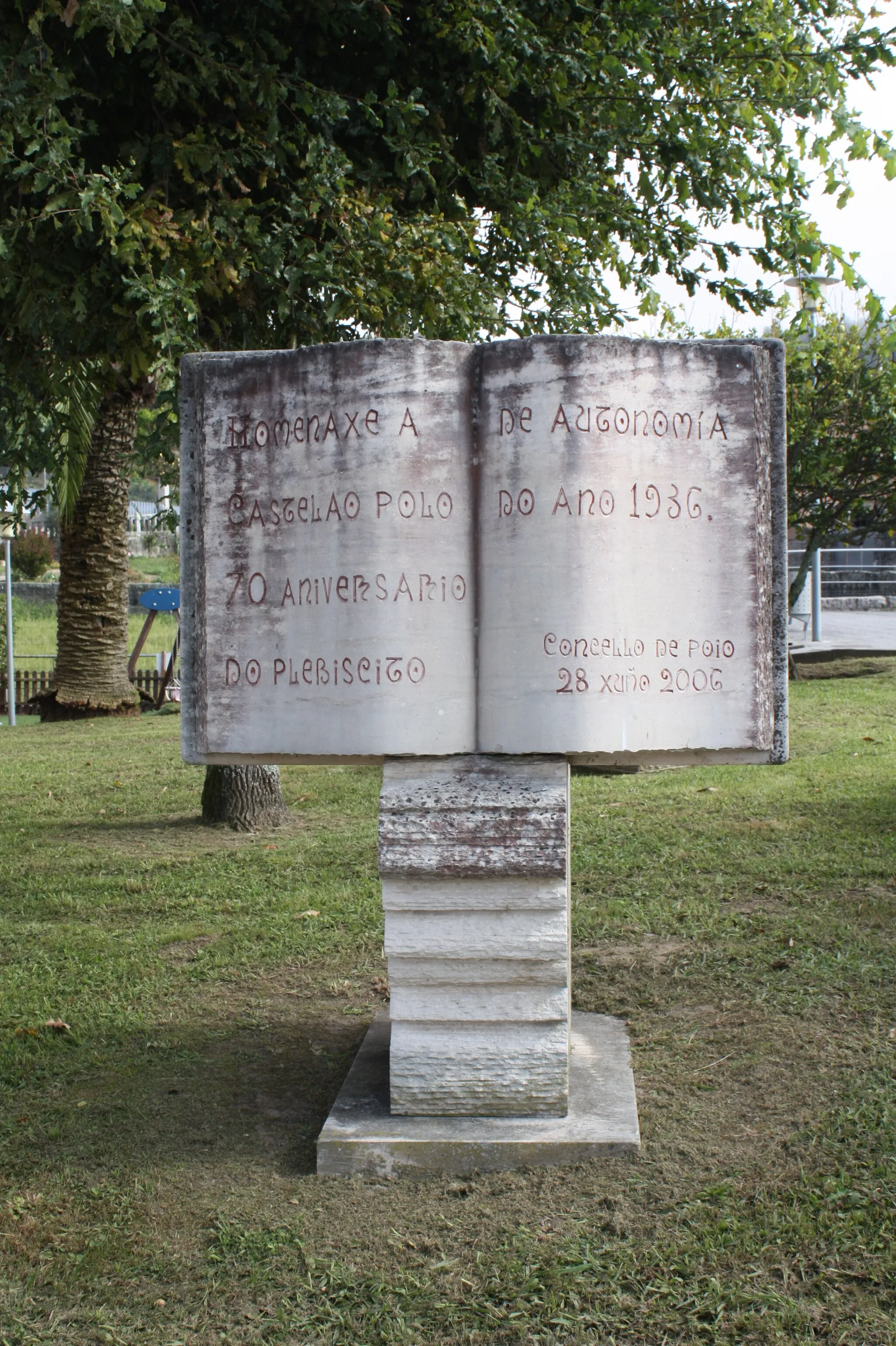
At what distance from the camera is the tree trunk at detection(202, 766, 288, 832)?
742 centimetres

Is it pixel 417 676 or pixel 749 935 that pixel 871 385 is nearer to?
pixel 749 935

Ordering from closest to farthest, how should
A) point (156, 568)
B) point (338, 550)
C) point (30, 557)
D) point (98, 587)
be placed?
point (338, 550) → point (98, 587) → point (30, 557) → point (156, 568)

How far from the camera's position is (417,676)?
3.24 metres

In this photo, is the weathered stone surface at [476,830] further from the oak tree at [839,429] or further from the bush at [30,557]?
the bush at [30,557]

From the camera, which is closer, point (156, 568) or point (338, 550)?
point (338, 550)

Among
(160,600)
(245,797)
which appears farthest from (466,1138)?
(160,600)

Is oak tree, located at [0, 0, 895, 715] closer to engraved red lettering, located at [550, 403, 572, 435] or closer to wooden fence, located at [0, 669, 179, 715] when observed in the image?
engraved red lettering, located at [550, 403, 572, 435]

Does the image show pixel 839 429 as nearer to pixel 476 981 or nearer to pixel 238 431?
pixel 238 431

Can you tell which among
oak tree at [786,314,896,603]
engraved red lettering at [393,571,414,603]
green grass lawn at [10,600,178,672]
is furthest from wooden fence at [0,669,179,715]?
engraved red lettering at [393,571,414,603]

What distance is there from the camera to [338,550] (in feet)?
10.7

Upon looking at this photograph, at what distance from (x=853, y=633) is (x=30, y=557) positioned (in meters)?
23.3

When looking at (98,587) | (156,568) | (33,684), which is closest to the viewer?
(98,587)

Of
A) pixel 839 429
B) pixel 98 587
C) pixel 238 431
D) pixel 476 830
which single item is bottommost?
pixel 476 830

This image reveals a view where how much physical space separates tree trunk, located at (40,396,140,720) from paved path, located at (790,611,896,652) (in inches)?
319
